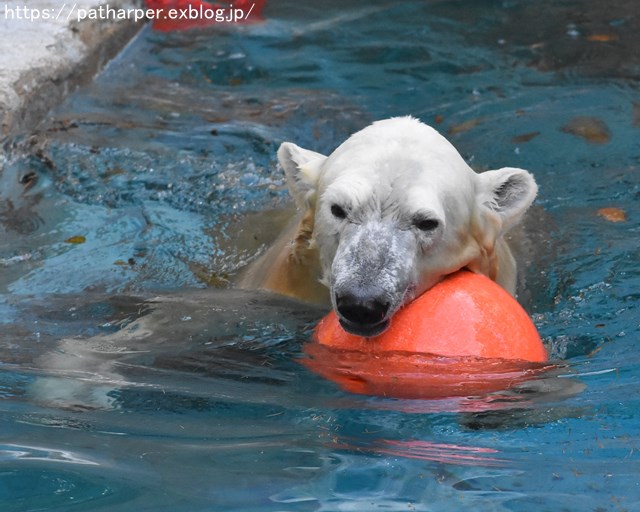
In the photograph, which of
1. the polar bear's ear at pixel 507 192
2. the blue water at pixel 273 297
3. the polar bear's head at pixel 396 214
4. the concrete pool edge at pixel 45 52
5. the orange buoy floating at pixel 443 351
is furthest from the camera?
the concrete pool edge at pixel 45 52

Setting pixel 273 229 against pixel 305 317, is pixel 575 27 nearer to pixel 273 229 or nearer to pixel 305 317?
pixel 273 229

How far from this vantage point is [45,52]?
6.27m

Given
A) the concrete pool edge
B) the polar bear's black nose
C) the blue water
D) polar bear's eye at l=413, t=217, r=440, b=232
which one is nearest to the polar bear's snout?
the polar bear's black nose

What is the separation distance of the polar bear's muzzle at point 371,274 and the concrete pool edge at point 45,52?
287cm

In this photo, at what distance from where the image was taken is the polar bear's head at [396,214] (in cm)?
314

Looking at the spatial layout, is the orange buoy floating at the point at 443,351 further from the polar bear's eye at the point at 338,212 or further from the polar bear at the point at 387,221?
the polar bear's eye at the point at 338,212

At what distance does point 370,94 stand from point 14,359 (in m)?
3.96

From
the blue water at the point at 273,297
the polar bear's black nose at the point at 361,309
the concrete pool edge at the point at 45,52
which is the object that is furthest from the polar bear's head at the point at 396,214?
the concrete pool edge at the point at 45,52

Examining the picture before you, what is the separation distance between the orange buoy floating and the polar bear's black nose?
0.10 metres

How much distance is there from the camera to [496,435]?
2.65 metres

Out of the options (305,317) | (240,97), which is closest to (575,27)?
(240,97)

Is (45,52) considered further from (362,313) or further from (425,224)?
(362,313)

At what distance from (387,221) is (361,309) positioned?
0.41 m

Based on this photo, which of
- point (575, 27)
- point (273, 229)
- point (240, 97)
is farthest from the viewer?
point (575, 27)
